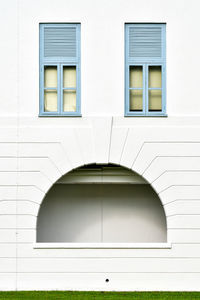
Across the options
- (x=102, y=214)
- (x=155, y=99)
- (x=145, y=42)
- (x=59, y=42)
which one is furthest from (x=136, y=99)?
(x=102, y=214)

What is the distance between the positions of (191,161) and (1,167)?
4.65 m

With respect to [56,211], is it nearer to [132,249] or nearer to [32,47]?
[132,249]

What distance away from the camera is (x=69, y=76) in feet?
65.2

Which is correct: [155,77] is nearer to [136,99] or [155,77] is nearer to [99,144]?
[136,99]

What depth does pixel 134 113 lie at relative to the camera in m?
19.7

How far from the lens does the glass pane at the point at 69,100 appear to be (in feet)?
65.0

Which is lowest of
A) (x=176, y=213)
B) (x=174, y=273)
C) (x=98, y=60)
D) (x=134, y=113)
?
(x=174, y=273)

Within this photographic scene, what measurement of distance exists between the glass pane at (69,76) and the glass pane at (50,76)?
0.25 meters

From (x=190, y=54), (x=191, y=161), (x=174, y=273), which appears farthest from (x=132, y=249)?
(x=190, y=54)

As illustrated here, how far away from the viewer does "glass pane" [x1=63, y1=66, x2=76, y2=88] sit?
1983cm

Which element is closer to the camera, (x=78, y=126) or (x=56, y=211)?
(x=78, y=126)

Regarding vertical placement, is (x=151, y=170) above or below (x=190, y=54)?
below

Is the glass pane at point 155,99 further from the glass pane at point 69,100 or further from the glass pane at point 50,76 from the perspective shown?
the glass pane at point 50,76

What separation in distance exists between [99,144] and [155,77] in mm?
2216
